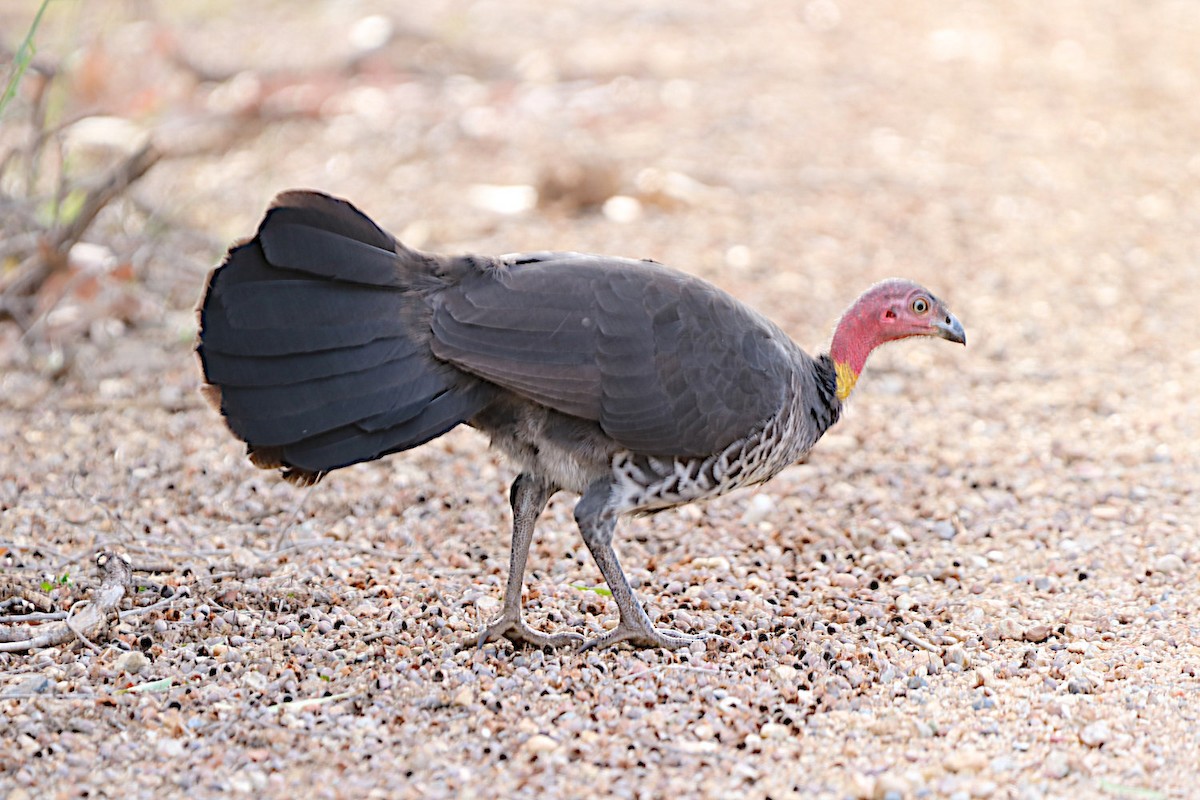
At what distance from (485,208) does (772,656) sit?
17.9 ft

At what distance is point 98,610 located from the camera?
431 cm

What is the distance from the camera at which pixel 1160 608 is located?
16.1ft

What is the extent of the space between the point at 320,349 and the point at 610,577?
1.16m

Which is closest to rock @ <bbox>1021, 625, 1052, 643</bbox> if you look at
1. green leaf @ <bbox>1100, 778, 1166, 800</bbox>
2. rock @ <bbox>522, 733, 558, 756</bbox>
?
green leaf @ <bbox>1100, 778, 1166, 800</bbox>

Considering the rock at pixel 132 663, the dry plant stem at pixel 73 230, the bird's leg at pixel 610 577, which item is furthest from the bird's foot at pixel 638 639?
the dry plant stem at pixel 73 230

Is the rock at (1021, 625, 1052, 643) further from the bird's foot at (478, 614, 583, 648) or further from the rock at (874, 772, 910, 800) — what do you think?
the bird's foot at (478, 614, 583, 648)

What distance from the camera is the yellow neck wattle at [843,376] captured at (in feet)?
16.5

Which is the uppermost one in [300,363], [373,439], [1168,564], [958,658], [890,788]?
[300,363]

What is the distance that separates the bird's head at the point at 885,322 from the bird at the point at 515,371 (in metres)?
0.31

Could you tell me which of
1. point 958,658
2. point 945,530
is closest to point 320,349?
point 958,658

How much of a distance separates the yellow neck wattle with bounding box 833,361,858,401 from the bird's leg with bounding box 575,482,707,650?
3.42ft

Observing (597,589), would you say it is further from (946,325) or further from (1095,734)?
(1095,734)

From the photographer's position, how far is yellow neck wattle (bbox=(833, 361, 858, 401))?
5039 mm

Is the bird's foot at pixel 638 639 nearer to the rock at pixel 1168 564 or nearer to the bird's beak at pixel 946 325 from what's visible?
the bird's beak at pixel 946 325
